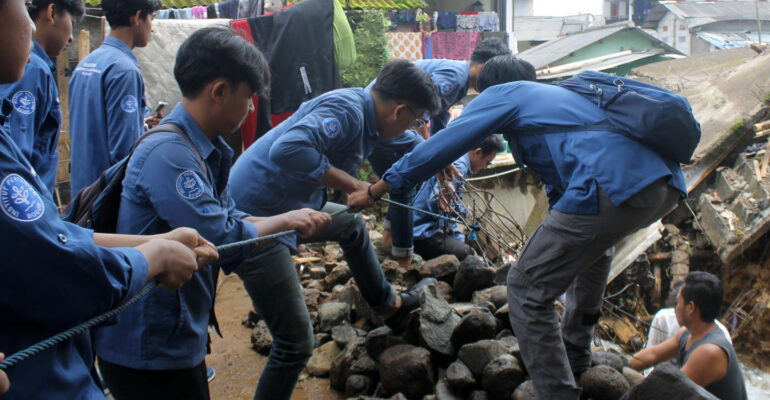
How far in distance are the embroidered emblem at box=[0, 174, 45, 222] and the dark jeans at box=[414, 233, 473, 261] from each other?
455 centimetres

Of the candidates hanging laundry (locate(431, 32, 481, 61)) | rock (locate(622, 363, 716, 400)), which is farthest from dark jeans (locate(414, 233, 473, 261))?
hanging laundry (locate(431, 32, 481, 61))

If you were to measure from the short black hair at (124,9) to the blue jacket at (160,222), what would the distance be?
1890 mm

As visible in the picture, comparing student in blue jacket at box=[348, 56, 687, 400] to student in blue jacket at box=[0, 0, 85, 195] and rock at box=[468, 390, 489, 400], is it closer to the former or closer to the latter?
rock at box=[468, 390, 489, 400]

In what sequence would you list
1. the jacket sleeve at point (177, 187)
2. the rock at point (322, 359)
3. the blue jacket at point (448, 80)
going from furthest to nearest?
the blue jacket at point (448, 80)
the rock at point (322, 359)
the jacket sleeve at point (177, 187)

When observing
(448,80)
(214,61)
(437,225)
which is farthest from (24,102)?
(437,225)

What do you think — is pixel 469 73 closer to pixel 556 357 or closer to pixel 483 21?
pixel 556 357

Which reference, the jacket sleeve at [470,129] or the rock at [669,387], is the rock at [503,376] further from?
the jacket sleeve at [470,129]

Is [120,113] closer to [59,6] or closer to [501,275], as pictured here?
[59,6]

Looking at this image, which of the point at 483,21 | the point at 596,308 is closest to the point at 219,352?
the point at 596,308

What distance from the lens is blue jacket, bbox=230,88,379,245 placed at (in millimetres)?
3133

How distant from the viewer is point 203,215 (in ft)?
6.56

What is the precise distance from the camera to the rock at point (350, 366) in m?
3.72

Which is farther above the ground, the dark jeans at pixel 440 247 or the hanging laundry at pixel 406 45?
the hanging laundry at pixel 406 45

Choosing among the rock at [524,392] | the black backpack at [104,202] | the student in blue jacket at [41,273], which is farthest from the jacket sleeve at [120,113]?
the rock at [524,392]
